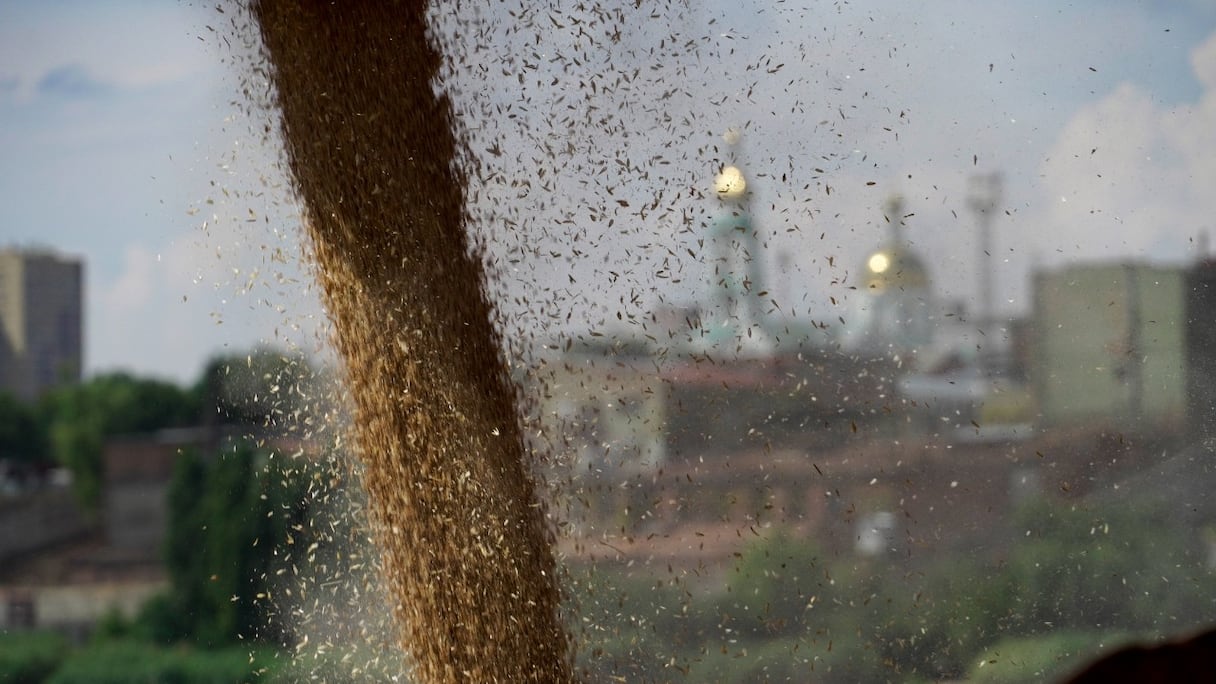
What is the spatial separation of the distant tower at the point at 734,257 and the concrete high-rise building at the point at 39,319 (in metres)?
2.32

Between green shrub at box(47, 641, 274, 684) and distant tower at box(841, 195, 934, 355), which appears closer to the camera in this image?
distant tower at box(841, 195, 934, 355)

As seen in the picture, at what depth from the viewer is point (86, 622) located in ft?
12.3

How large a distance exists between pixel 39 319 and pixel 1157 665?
373 cm

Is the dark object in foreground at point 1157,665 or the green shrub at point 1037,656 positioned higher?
the dark object in foreground at point 1157,665

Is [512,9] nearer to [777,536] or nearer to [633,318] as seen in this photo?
[633,318]

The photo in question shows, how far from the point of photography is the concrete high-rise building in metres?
3.57

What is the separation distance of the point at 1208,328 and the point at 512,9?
2.19 meters

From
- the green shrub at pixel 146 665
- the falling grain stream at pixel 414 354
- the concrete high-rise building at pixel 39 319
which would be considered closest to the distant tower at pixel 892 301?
the falling grain stream at pixel 414 354

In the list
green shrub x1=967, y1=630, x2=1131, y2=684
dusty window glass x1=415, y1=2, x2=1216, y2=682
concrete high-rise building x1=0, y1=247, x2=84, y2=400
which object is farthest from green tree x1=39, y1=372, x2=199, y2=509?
green shrub x1=967, y1=630, x2=1131, y2=684

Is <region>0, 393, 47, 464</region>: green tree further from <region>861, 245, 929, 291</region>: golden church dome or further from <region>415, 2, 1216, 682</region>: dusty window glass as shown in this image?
<region>861, 245, 929, 291</region>: golden church dome

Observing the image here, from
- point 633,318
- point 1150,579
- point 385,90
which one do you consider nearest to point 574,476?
point 633,318

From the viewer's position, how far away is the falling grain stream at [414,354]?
215 cm

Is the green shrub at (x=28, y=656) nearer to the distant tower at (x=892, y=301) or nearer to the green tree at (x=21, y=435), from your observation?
the green tree at (x=21, y=435)

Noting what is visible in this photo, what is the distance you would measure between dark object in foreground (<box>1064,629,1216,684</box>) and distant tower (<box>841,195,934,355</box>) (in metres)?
2.20
